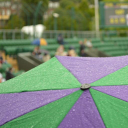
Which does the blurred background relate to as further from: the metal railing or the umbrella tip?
the umbrella tip

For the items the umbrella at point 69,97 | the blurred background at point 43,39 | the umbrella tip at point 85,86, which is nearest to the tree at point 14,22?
the blurred background at point 43,39

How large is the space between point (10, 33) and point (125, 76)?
13334 mm

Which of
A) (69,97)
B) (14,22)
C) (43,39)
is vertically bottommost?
(69,97)

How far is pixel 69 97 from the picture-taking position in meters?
2.45

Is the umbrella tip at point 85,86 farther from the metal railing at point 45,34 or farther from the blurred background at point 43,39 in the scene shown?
the metal railing at point 45,34

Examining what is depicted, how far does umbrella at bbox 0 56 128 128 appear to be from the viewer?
90.3 inches

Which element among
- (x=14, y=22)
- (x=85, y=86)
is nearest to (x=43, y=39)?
(x=14, y=22)

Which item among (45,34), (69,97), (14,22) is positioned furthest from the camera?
(14,22)

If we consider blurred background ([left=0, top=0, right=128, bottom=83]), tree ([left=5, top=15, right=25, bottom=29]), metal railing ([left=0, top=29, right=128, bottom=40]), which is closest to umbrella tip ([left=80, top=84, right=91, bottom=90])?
blurred background ([left=0, top=0, right=128, bottom=83])

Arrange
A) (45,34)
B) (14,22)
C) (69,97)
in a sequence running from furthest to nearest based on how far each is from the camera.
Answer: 1. (14,22)
2. (45,34)
3. (69,97)

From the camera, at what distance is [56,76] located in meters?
2.80

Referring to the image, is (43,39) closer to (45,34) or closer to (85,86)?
(45,34)

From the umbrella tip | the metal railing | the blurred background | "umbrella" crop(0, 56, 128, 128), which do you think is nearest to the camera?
"umbrella" crop(0, 56, 128, 128)

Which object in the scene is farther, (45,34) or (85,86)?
(45,34)
